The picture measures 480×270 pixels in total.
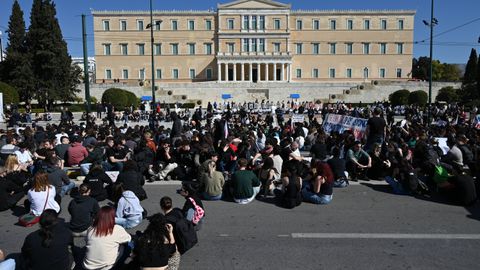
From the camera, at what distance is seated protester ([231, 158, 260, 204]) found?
8.68 meters

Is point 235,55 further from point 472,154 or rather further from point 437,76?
point 472,154

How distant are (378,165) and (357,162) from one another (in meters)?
0.61

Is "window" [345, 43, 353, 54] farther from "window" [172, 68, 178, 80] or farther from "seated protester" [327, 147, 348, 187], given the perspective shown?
"seated protester" [327, 147, 348, 187]

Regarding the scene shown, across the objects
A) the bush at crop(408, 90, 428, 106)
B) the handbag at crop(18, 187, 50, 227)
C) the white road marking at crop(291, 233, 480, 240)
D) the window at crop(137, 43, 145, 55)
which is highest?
the window at crop(137, 43, 145, 55)

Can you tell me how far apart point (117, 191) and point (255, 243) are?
112 inches

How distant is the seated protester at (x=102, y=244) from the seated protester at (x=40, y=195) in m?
2.65

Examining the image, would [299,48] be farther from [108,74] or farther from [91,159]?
[91,159]

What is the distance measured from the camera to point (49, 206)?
734 centimetres

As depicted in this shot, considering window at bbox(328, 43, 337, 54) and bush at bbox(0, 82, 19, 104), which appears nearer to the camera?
bush at bbox(0, 82, 19, 104)

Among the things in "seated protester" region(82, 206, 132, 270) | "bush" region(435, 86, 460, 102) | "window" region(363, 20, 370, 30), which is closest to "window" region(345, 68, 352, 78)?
"window" region(363, 20, 370, 30)

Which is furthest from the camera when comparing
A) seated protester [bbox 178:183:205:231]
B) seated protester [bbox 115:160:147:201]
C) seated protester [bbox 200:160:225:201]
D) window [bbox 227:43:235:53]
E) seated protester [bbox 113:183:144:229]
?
window [bbox 227:43:235:53]

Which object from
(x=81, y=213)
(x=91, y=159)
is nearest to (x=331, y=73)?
(x=91, y=159)

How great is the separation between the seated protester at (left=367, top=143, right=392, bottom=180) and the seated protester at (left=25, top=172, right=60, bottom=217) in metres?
7.86

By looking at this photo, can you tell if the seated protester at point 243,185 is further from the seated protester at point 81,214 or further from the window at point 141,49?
the window at point 141,49
